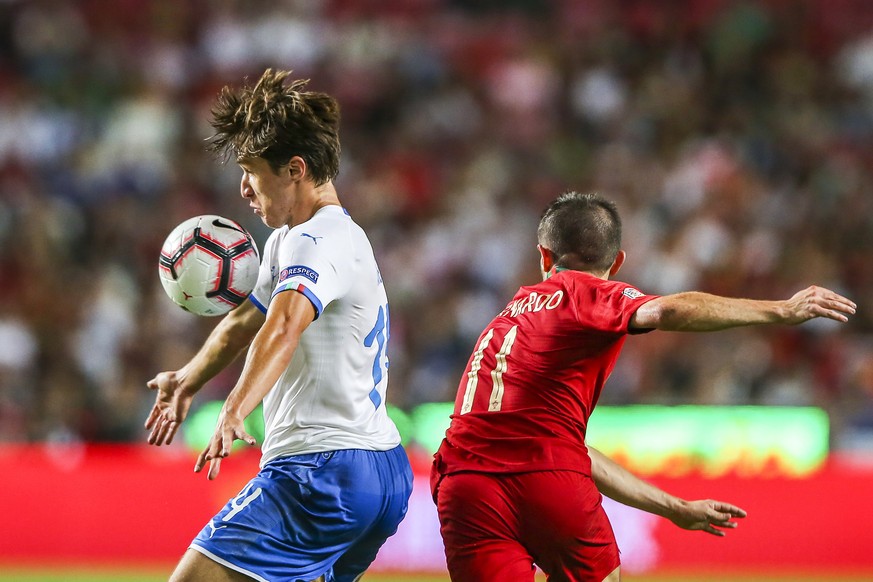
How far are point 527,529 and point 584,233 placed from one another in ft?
3.57

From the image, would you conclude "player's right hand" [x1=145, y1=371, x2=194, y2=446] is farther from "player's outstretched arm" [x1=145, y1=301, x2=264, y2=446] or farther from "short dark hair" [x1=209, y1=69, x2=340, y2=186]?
"short dark hair" [x1=209, y1=69, x2=340, y2=186]

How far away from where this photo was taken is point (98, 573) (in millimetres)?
8984

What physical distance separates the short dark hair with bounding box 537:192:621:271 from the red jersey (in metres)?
0.13

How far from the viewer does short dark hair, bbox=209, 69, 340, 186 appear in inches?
175

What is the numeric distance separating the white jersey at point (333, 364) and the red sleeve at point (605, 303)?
2.47 ft

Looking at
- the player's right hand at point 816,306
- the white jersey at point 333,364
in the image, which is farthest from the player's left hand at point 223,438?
the player's right hand at point 816,306

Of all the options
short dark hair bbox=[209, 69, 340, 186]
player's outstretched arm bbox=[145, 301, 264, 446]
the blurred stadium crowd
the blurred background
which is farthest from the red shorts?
the blurred stadium crowd

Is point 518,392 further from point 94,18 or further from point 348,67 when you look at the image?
point 94,18

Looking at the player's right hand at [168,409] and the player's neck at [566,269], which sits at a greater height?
the player's neck at [566,269]

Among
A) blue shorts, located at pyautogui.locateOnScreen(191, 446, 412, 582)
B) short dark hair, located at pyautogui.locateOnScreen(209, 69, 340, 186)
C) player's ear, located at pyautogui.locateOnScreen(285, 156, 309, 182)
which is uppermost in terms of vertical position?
short dark hair, located at pyautogui.locateOnScreen(209, 69, 340, 186)

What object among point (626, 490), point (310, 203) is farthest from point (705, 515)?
point (310, 203)

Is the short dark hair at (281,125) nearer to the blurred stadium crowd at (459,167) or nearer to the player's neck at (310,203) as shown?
the player's neck at (310,203)

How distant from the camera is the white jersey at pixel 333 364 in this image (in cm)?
434

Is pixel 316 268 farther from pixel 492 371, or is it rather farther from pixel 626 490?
pixel 626 490
